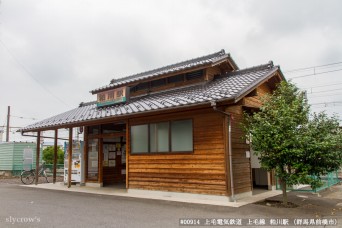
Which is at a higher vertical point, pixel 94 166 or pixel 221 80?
pixel 221 80

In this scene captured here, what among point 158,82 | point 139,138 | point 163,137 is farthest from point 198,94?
point 158,82

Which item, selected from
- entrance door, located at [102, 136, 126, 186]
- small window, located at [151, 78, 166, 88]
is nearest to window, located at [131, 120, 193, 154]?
small window, located at [151, 78, 166, 88]

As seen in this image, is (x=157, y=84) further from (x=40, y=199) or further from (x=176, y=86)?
(x=40, y=199)

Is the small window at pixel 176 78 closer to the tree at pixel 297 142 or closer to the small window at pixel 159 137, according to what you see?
the small window at pixel 159 137

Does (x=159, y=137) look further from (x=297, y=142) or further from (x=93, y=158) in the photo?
(x=93, y=158)

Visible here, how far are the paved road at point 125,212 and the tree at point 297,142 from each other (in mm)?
926

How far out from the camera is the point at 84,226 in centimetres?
595

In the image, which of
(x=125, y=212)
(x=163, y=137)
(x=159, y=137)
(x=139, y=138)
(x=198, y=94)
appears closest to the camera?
(x=125, y=212)

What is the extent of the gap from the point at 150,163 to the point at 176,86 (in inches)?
130

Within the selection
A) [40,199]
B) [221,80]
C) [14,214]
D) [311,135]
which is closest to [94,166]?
[40,199]

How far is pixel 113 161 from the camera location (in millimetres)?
13711

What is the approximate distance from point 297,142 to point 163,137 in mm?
4267

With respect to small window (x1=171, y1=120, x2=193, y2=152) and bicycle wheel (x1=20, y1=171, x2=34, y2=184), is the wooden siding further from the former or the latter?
bicycle wheel (x1=20, y1=171, x2=34, y2=184)

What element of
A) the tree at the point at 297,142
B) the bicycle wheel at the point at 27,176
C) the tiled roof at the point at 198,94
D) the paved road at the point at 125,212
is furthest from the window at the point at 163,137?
the bicycle wheel at the point at 27,176
